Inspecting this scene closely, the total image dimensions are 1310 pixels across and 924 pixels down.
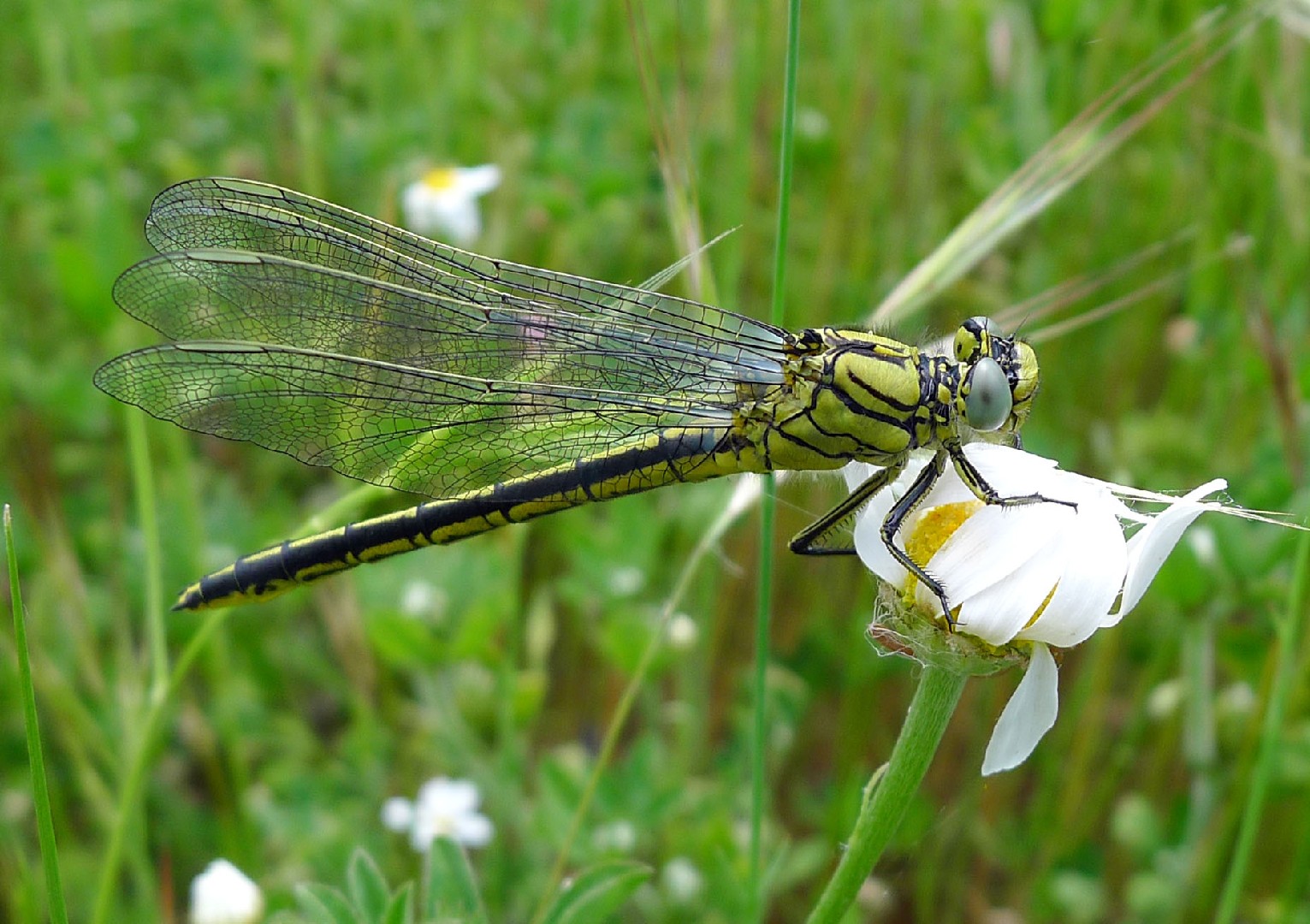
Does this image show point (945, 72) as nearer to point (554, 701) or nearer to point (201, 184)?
point (554, 701)

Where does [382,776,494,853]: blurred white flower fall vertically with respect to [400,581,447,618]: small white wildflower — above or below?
below

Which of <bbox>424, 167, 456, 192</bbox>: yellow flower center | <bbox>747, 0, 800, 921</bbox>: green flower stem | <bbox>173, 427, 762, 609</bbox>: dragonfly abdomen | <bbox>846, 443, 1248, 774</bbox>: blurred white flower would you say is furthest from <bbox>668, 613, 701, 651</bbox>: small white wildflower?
<bbox>424, 167, 456, 192</bbox>: yellow flower center

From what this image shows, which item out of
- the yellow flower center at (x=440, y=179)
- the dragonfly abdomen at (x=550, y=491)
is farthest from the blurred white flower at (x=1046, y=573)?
the yellow flower center at (x=440, y=179)

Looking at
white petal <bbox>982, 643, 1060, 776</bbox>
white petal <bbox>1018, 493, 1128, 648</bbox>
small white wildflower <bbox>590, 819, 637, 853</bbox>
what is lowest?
white petal <bbox>982, 643, 1060, 776</bbox>

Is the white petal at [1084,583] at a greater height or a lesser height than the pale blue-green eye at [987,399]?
lesser

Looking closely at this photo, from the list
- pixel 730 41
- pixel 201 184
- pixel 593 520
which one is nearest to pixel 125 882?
pixel 593 520

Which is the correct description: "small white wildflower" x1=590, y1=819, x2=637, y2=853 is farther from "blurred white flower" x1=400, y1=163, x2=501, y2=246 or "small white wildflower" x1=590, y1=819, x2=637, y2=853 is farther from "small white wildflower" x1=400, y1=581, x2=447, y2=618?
"blurred white flower" x1=400, y1=163, x2=501, y2=246

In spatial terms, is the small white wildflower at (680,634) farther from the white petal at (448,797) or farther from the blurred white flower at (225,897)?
the blurred white flower at (225,897)
